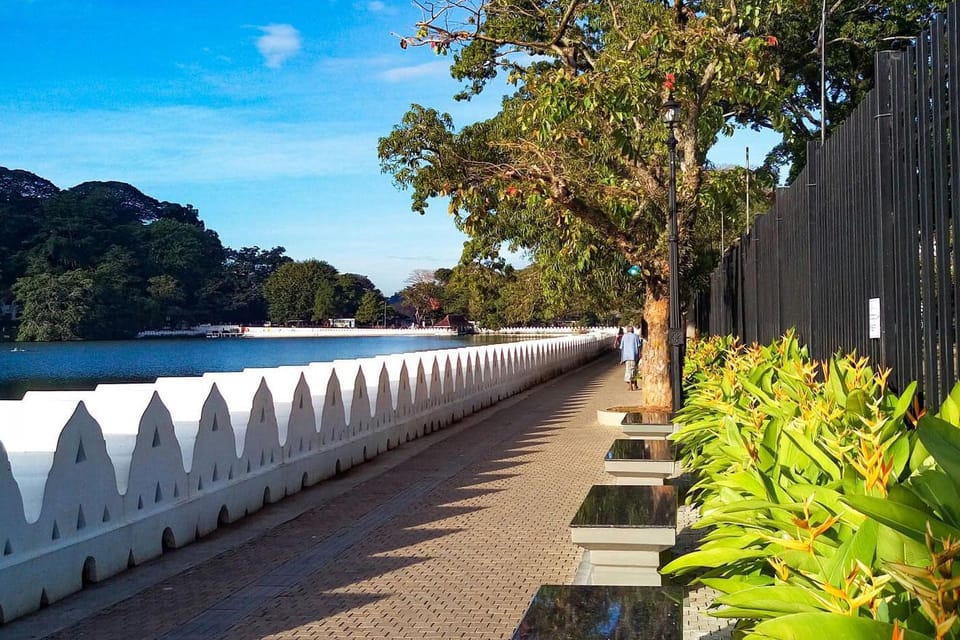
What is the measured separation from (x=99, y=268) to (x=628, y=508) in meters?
94.7

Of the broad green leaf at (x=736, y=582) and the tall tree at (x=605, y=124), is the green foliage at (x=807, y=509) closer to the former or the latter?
the broad green leaf at (x=736, y=582)

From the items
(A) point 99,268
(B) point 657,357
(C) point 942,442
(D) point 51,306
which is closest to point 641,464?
(C) point 942,442

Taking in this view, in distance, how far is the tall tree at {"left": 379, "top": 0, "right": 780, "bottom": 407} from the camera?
12688 millimetres

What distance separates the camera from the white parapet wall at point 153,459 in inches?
238

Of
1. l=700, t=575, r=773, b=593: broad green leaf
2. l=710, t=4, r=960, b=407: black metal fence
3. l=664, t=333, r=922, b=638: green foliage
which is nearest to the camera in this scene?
l=664, t=333, r=922, b=638: green foliage

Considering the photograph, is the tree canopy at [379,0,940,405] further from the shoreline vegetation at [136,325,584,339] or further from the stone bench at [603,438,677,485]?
the shoreline vegetation at [136,325,584,339]

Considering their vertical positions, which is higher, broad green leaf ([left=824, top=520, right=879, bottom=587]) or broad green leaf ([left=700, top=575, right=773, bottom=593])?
broad green leaf ([left=824, top=520, right=879, bottom=587])

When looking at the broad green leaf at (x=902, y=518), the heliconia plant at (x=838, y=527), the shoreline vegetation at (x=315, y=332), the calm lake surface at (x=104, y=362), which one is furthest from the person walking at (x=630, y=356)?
the shoreline vegetation at (x=315, y=332)

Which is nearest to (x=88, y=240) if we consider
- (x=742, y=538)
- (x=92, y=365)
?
(x=92, y=365)

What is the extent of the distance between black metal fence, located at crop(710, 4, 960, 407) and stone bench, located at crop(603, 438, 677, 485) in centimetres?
171

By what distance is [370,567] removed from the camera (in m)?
6.89

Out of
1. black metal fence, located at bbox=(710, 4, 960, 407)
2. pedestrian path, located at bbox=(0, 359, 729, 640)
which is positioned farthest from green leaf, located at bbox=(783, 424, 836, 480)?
black metal fence, located at bbox=(710, 4, 960, 407)

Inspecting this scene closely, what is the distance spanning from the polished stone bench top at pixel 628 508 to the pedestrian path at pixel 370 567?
25.6 inches

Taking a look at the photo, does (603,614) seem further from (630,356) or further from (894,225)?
(630,356)
